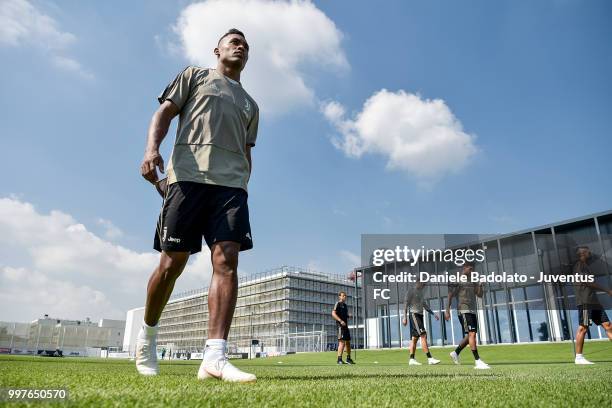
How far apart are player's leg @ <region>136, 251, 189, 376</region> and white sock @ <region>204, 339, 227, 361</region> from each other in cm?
65

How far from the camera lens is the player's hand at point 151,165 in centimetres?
301

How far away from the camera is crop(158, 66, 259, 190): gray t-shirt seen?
307cm

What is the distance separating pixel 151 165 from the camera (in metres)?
3.01

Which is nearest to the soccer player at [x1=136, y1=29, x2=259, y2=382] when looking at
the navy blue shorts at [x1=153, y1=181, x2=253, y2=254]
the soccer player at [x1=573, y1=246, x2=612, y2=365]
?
the navy blue shorts at [x1=153, y1=181, x2=253, y2=254]

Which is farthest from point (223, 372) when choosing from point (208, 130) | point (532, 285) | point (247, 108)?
point (532, 285)

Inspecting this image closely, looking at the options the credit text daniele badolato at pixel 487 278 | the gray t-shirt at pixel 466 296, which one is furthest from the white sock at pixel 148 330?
the credit text daniele badolato at pixel 487 278

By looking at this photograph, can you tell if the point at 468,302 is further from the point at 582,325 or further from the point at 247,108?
the point at 247,108

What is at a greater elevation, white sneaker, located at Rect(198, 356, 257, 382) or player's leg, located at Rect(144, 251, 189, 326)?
player's leg, located at Rect(144, 251, 189, 326)

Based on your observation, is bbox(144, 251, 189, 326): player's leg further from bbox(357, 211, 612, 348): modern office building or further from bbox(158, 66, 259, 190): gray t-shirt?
bbox(357, 211, 612, 348): modern office building

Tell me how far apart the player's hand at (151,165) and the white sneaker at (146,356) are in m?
1.25

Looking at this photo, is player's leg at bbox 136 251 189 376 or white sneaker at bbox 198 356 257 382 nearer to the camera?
white sneaker at bbox 198 356 257 382

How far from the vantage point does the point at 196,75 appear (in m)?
3.37

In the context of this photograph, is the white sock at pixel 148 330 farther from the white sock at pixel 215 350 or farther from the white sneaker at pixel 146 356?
the white sock at pixel 215 350

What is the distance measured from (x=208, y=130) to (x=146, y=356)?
1.83m
